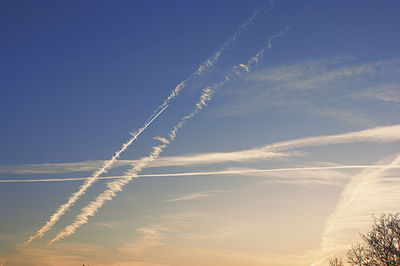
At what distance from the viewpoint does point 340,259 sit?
6222 cm

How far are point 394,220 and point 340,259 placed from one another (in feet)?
48.2

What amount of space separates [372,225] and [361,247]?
3136 mm

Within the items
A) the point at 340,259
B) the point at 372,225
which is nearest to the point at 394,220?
the point at 372,225

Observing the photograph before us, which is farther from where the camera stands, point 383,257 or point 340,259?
point 340,259

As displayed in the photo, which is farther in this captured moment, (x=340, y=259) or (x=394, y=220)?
(x=340, y=259)

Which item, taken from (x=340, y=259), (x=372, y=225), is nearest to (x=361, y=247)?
(x=372, y=225)

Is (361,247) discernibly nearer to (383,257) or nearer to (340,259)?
(383,257)

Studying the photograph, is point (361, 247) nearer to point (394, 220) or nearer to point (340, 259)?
point (394, 220)

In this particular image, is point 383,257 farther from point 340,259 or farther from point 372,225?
point 340,259

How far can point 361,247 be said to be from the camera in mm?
52125

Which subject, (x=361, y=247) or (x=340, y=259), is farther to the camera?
(x=340, y=259)

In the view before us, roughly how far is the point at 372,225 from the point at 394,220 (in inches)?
95.2

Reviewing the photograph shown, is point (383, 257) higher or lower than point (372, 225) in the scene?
lower

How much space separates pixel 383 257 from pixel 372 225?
3.69 m
